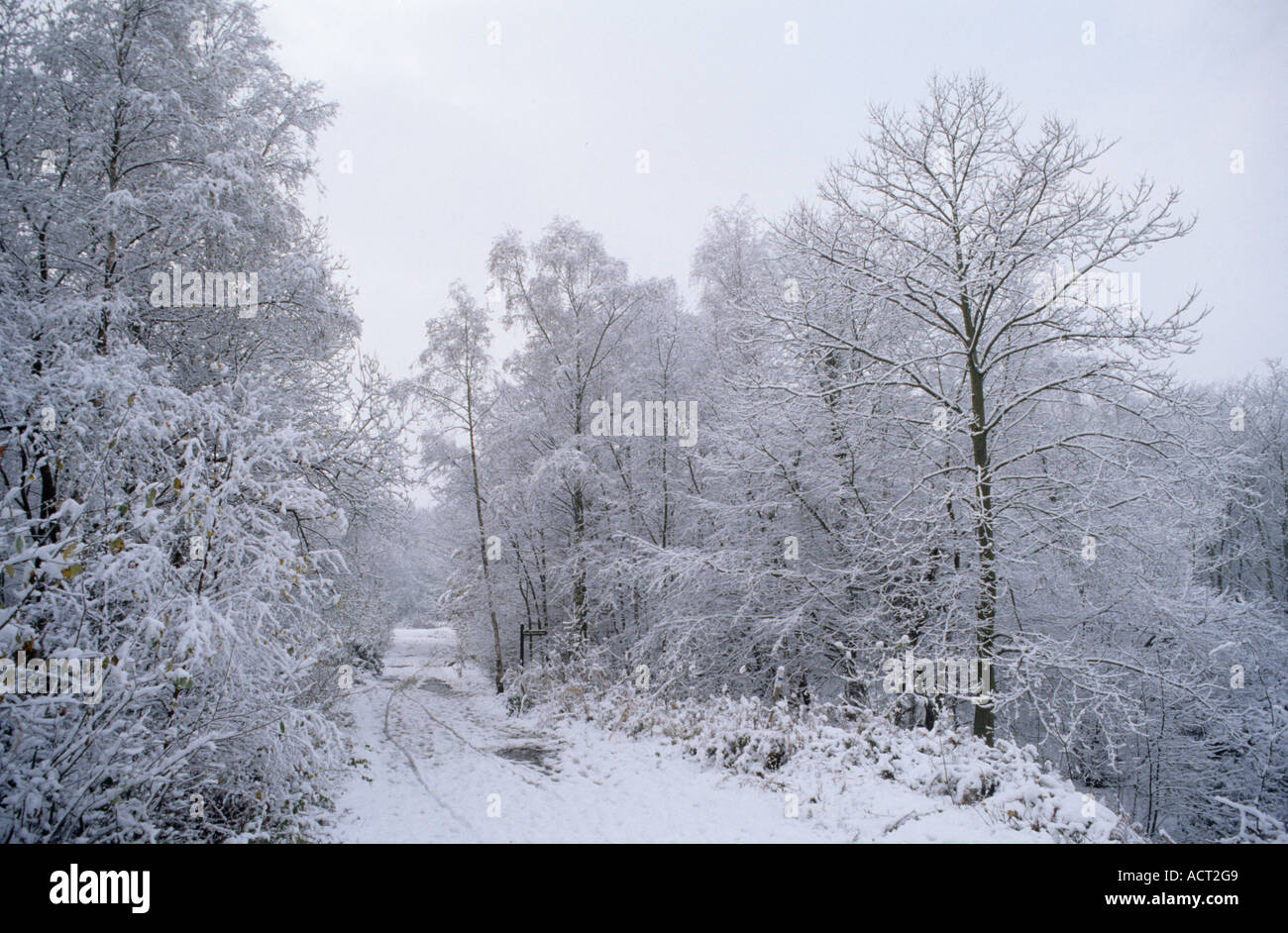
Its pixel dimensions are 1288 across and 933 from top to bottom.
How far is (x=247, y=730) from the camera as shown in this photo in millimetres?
4539

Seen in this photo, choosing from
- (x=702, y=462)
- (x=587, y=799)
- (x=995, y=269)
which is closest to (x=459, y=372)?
(x=702, y=462)

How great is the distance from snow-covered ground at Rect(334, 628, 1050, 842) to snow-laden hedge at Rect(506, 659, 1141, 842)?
0.54ft

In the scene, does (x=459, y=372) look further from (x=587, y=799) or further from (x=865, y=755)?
(x=865, y=755)

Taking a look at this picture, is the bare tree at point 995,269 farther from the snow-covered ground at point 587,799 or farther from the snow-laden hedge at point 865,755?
the snow-covered ground at point 587,799

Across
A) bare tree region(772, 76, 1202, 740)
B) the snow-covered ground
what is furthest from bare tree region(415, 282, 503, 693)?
bare tree region(772, 76, 1202, 740)

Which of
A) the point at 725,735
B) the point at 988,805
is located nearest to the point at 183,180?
the point at 725,735

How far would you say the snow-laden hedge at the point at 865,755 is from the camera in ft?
14.2

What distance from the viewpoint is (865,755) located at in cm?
609

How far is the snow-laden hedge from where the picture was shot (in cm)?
434

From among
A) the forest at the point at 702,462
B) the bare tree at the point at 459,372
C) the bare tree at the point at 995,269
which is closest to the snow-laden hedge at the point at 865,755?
the forest at the point at 702,462

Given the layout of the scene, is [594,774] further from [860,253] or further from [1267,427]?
[1267,427]

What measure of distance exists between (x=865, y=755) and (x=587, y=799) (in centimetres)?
330

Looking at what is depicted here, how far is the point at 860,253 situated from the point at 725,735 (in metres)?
7.46

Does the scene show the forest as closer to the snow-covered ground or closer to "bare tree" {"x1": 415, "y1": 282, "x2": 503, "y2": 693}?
the snow-covered ground
